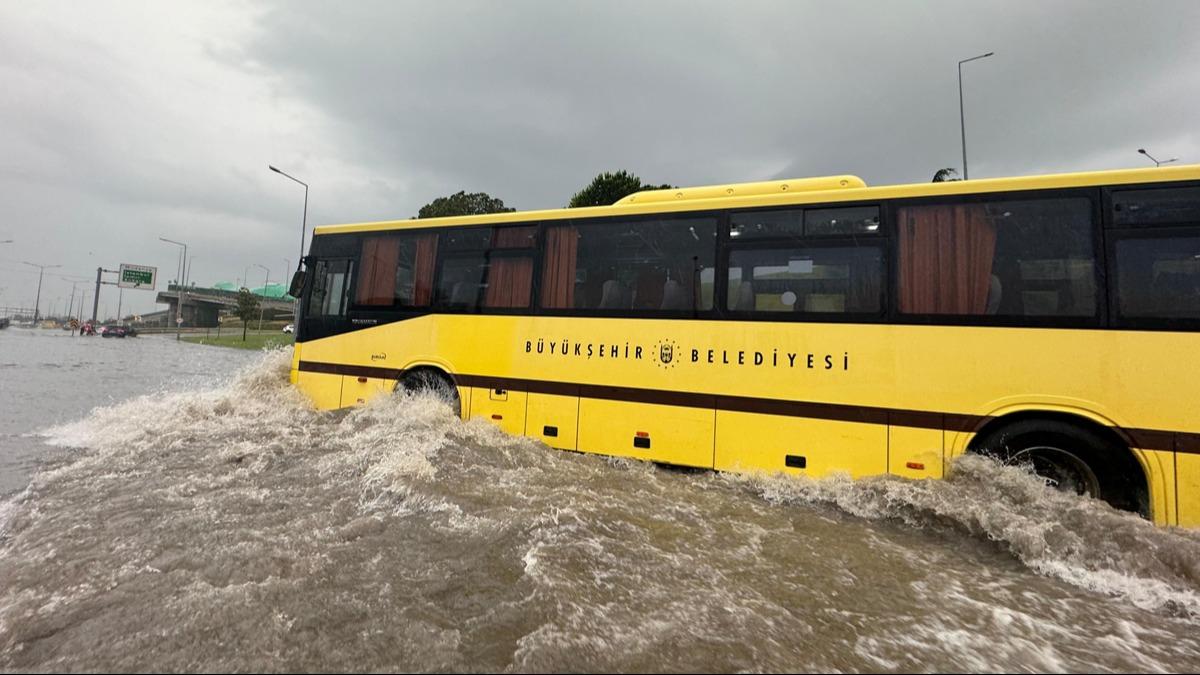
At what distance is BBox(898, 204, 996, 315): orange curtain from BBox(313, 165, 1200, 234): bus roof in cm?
22

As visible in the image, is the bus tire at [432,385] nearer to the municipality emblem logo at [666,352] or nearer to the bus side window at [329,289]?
the bus side window at [329,289]

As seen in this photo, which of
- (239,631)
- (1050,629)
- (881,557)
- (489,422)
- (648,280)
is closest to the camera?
(239,631)

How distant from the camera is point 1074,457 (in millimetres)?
4336

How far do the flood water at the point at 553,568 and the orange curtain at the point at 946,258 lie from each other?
1.44m

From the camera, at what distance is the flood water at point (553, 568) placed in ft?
7.95

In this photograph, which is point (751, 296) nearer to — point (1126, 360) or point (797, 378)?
point (797, 378)

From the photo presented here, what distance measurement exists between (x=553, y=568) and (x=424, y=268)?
5330 millimetres

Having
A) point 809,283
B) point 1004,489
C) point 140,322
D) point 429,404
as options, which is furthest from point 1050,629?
point 140,322

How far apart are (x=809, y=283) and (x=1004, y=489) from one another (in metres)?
2.39

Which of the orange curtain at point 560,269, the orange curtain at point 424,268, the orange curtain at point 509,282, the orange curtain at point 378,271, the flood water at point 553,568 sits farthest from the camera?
the orange curtain at point 378,271

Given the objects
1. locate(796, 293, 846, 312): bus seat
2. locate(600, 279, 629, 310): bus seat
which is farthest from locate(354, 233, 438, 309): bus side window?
locate(796, 293, 846, 312): bus seat

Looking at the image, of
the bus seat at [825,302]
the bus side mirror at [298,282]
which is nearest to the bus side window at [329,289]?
the bus side mirror at [298,282]

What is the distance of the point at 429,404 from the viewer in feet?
22.6

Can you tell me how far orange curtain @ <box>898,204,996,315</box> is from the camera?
15.4ft
